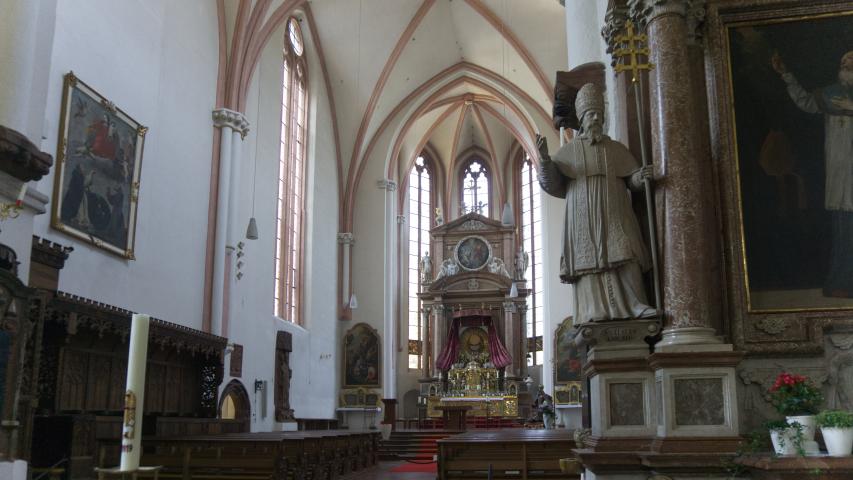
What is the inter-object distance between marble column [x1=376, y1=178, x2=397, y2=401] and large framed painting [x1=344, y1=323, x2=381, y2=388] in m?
0.27

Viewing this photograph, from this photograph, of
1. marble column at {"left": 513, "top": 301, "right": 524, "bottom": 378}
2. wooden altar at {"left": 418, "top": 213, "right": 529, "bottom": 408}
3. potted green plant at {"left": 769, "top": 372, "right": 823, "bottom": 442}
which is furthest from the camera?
marble column at {"left": 513, "top": 301, "right": 524, "bottom": 378}

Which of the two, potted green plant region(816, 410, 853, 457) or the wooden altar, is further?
the wooden altar

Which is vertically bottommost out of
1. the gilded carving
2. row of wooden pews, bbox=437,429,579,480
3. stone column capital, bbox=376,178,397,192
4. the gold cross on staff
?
row of wooden pews, bbox=437,429,579,480

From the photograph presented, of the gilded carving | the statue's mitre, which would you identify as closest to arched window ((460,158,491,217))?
the gilded carving

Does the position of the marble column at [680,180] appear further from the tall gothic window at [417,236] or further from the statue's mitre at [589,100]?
the tall gothic window at [417,236]

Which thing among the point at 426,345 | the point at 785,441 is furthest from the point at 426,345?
the point at 785,441

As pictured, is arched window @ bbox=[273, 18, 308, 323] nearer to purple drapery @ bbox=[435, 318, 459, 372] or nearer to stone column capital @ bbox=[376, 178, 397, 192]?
stone column capital @ bbox=[376, 178, 397, 192]

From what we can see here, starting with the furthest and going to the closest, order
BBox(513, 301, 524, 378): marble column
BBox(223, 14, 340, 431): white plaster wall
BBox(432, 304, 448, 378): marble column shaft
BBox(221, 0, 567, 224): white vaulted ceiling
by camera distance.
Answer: BBox(432, 304, 448, 378): marble column shaft, BBox(513, 301, 524, 378): marble column, BBox(221, 0, 567, 224): white vaulted ceiling, BBox(223, 14, 340, 431): white plaster wall

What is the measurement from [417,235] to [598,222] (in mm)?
22910

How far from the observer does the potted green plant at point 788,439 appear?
5.29 metres

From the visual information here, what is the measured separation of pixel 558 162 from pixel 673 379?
2056 millimetres

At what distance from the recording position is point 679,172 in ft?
20.4

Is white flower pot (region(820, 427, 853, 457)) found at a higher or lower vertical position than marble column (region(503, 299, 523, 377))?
lower

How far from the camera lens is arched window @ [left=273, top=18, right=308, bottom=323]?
64.5 feet
